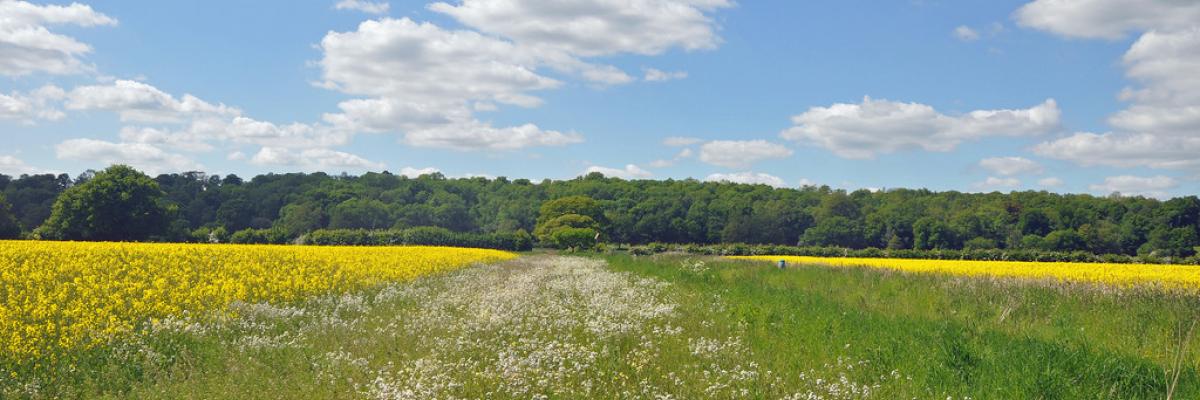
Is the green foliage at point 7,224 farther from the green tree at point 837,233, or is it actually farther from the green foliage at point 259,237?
the green tree at point 837,233

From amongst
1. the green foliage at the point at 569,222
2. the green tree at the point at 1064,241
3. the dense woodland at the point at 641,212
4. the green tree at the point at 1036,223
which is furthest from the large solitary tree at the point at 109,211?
the green tree at the point at 1036,223

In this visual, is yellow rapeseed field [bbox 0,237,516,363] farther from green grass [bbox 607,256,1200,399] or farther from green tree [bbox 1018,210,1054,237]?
green tree [bbox 1018,210,1054,237]

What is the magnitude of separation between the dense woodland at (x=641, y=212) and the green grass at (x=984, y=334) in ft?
207

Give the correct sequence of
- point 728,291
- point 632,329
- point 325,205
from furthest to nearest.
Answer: point 325,205 < point 728,291 < point 632,329

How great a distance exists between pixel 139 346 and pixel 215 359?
1462 millimetres

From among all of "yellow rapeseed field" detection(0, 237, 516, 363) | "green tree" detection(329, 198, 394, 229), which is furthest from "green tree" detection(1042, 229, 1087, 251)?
"green tree" detection(329, 198, 394, 229)

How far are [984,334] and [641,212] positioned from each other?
11239 cm

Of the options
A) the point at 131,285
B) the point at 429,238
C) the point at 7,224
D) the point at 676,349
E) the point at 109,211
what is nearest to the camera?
the point at 676,349

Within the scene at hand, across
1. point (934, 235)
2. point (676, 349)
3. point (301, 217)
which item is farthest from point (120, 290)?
point (934, 235)

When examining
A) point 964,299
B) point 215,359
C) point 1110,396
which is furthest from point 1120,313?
point 215,359

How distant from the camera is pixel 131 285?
50.1 feet

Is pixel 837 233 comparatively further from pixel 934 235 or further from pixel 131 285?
pixel 131 285

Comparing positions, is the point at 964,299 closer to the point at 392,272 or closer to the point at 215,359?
the point at 215,359

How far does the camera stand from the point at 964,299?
657 inches
